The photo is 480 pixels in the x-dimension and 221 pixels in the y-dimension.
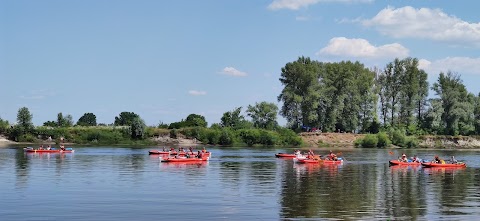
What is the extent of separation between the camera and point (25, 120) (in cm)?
12938

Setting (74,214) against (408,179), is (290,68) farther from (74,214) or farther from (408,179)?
(74,214)

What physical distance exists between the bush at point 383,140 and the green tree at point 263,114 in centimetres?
2895

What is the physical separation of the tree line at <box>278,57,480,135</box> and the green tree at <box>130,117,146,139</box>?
94.8 ft

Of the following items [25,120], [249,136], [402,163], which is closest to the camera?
[402,163]

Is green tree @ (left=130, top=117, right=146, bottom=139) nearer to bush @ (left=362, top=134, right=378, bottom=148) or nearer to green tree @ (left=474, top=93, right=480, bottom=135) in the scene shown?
bush @ (left=362, top=134, right=378, bottom=148)

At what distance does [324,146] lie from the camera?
131375mm

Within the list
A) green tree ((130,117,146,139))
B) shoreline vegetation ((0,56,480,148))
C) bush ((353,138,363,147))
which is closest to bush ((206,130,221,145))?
shoreline vegetation ((0,56,480,148))

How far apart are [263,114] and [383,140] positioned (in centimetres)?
3415

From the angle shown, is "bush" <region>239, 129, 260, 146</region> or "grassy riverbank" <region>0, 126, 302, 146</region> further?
"bush" <region>239, 129, 260, 146</region>

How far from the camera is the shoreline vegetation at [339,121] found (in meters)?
131

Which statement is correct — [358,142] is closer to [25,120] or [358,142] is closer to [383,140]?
[383,140]

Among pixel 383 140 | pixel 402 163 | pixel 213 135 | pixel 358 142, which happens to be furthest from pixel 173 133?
pixel 402 163

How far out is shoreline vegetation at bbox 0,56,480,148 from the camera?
131000 millimetres

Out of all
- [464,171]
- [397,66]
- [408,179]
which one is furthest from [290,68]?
[408,179]
